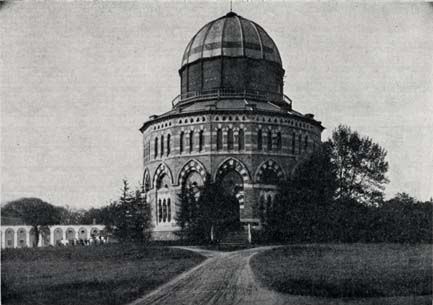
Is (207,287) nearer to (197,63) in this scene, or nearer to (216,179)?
(216,179)

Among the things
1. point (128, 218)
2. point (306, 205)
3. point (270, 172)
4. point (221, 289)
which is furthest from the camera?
point (270, 172)

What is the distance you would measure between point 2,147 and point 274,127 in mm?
26455

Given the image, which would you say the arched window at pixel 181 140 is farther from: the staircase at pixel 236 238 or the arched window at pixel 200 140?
the staircase at pixel 236 238

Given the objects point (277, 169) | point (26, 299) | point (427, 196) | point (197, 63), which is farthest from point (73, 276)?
point (197, 63)

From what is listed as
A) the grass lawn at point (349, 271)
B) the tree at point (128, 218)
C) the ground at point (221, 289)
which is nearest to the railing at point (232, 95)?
the tree at point (128, 218)

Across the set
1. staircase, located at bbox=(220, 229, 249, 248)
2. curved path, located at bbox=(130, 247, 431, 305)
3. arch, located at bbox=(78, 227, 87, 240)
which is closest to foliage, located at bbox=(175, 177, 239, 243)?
staircase, located at bbox=(220, 229, 249, 248)

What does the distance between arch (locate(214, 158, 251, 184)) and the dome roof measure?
9.38 metres

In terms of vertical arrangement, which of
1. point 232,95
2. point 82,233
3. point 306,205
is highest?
point 232,95

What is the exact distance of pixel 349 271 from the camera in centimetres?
2097

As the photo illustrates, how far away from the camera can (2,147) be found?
19.7 meters

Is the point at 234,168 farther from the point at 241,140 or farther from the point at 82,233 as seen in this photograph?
the point at 82,233

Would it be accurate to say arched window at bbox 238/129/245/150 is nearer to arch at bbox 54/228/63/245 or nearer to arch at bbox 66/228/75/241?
arch at bbox 54/228/63/245

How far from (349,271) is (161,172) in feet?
85.3

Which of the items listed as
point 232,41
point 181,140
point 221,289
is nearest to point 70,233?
point 181,140
